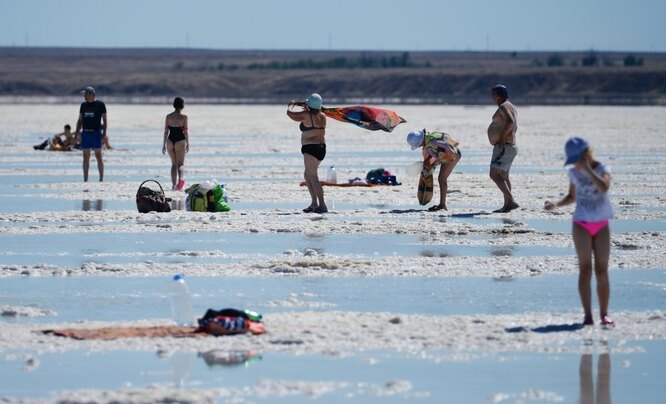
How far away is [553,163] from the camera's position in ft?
105

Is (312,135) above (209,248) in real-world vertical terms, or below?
above

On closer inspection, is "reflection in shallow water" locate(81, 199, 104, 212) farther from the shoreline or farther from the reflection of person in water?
the shoreline

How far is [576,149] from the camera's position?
11.3 meters

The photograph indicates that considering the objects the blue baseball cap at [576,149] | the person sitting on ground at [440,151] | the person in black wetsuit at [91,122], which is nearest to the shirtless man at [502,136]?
the person sitting on ground at [440,151]

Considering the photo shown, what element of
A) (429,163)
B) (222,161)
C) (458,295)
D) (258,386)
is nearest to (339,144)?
(222,161)

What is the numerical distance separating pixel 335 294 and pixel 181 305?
5.90 feet

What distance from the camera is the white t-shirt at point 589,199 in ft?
37.2

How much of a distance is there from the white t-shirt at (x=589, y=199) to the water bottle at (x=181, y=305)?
121 inches

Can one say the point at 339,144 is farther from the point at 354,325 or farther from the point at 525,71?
the point at 525,71

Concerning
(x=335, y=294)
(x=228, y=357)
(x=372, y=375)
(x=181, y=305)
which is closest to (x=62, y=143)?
(x=335, y=294)

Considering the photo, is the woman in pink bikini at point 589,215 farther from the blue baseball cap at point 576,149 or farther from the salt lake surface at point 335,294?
the salt lake surface at point 335,294

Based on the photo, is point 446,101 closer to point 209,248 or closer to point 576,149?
point 209,248

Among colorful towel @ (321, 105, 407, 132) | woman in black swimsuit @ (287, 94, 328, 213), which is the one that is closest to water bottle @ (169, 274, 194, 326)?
woman in black swimsuit @ (287, 94, 328, 213)

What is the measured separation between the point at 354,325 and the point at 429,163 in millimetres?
9031
